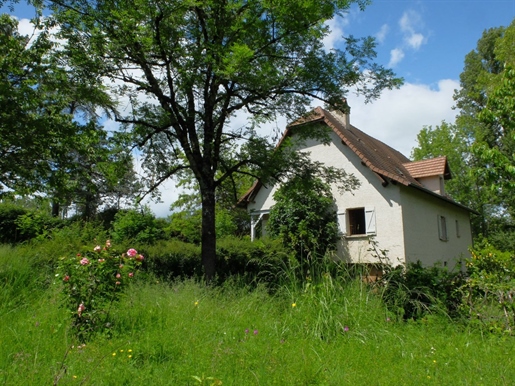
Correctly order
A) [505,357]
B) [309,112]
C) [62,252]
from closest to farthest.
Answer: [505,357] → [62,252] → [309,112]

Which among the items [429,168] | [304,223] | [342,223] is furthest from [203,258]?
[429,168]

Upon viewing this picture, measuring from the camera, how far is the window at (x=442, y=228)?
1919 cm

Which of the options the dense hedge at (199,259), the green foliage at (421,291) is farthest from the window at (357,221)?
the green foliage at (421,291)

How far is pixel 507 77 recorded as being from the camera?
38.5 ft

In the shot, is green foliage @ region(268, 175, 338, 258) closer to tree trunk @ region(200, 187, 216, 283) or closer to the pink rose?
tree trunk @ region(200, 187, 216, 283)

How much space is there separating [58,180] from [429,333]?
700cm

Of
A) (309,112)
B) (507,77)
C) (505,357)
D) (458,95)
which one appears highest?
(458,95)

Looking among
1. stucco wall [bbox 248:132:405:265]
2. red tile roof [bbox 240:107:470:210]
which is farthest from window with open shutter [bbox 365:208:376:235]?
red tile roof [bbox 240:107:470:210]

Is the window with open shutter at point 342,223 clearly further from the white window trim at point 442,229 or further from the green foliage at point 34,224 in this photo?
the green foliage at point 34,224

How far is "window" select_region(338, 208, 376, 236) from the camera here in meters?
16.2

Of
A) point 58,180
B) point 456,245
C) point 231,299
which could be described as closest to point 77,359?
point 231,299

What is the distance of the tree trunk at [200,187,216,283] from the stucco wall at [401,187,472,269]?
27.2 feet

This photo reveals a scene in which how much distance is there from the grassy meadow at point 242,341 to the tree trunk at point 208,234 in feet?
7.53

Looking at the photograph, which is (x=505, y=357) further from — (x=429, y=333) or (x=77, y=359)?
(x=77, y=359)
